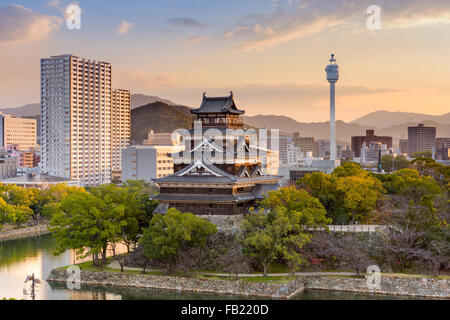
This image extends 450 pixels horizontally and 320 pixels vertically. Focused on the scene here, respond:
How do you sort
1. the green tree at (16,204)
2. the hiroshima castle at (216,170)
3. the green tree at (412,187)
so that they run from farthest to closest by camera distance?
1. the green tree at (16,204)
2. the green tree at (412,187)
3. the hiroshima castle at (216,170)

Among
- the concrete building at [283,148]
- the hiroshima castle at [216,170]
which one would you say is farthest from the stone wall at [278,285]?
the concrete building at [283,148]

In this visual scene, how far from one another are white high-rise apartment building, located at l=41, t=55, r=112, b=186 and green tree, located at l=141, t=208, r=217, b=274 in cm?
5253

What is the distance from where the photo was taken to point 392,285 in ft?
84.0

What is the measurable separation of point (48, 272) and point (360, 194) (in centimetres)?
1756

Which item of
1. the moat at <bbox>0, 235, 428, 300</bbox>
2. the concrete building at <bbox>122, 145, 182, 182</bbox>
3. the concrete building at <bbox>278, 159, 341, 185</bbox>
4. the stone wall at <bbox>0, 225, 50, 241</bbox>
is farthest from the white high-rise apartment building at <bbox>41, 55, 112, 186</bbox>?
the moat at <bbox>0, 235, 428, 300</bbox>

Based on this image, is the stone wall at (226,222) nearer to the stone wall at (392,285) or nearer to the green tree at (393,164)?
the stone wall at (392,285)

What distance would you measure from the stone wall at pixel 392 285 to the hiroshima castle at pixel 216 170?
690cm

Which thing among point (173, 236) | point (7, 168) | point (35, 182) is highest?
point (7, 168)

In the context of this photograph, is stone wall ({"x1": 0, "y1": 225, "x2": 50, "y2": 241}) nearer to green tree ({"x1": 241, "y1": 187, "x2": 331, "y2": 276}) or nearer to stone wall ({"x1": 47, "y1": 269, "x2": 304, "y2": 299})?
stone wall ({"x1": 47, "y1": 269, "x2": 304, "y2": 299})

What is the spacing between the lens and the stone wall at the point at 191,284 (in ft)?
82.8

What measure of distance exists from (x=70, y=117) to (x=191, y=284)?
183 feet

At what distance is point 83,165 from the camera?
7969 cm

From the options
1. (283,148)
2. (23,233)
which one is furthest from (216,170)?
(283,148)

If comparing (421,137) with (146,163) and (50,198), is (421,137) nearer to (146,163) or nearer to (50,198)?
(146,163)
